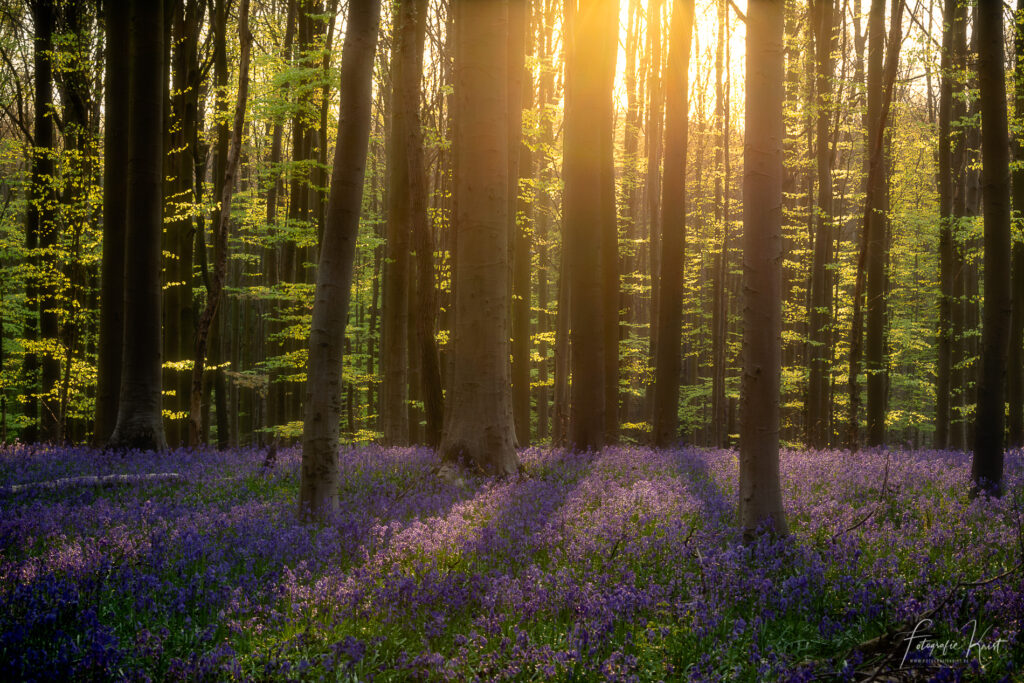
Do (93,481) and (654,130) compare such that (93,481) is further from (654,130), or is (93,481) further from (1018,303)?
(654,130)

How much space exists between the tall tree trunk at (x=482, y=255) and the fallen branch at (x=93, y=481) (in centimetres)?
367

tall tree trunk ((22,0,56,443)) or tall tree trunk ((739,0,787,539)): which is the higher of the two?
tall tree trunk ((22,0,56,443))

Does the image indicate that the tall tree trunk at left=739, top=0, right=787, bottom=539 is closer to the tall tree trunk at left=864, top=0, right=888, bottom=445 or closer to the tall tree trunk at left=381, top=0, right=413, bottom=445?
the tall tree trunk at left=381, top=0, right=413, bottom=445

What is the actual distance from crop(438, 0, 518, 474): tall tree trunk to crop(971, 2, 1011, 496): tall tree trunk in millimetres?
5953

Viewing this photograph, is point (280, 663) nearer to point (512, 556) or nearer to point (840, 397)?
point (512, 556)

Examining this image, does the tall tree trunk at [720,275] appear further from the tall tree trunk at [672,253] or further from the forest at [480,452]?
the tall tree trunk at [672,253]

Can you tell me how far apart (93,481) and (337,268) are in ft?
13.9

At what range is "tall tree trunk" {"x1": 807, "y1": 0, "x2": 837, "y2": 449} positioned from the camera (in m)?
19.7

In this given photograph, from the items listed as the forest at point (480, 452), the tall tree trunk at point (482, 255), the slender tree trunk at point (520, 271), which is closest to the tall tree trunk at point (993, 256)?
the forest at point (480, 452)

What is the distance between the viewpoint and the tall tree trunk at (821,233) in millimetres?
19659

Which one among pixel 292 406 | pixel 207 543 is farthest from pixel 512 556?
pixel 292 406

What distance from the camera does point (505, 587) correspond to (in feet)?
15.5

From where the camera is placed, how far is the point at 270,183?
2219 centimetres

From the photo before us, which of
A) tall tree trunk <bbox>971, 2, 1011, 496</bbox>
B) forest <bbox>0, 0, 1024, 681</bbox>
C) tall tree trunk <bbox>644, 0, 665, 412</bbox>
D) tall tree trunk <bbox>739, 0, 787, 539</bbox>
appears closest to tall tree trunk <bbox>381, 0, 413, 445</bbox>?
forest <bbox>0, 0, 1024, 681</bbox>
